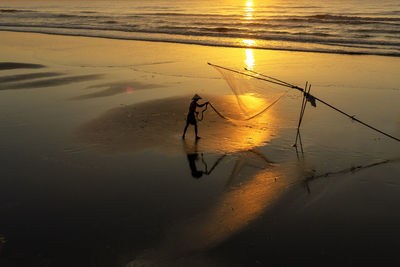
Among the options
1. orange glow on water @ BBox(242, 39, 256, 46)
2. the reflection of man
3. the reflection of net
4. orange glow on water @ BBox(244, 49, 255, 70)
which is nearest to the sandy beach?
the reflection of man

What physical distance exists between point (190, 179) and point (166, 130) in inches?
146

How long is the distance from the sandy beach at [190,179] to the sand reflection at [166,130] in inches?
2.7

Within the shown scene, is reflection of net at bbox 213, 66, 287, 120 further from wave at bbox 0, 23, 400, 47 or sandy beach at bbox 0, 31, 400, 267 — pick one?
wave at bbox 0, 23, 400, 47

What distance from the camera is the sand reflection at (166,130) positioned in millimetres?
11203

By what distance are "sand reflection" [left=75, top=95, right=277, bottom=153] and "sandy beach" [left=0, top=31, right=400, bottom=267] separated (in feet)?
0.23

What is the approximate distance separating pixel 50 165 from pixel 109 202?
2724mm

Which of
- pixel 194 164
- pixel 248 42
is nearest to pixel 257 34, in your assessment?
pixel 248 42

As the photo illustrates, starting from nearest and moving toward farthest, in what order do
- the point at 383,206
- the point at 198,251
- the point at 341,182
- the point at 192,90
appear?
the point at 198,251 < the point at 383,206 < the point at 341,182 < the point at 192,90

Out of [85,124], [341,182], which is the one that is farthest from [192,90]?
[341,182]

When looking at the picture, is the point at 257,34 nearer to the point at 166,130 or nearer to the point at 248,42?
the point at 248,42

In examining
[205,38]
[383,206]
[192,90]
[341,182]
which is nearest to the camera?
[383,206]

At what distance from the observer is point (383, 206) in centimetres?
784

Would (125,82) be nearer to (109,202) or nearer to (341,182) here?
(109,202)

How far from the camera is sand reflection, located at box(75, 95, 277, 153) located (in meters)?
11.2
